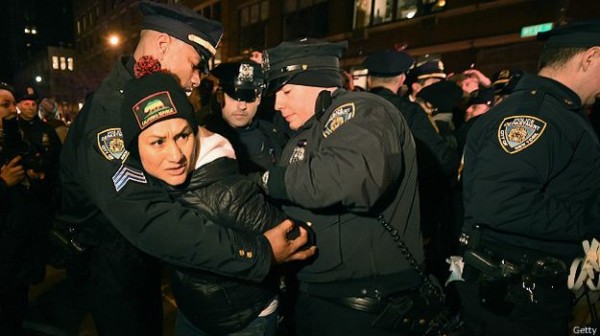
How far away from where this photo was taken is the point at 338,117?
1.74 meters

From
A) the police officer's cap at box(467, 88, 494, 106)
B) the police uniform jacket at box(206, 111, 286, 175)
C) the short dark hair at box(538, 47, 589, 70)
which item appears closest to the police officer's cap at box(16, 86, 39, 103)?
the police uniform jacket at box(206, 111, 286, 175)

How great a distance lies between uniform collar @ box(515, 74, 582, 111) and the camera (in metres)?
2.03

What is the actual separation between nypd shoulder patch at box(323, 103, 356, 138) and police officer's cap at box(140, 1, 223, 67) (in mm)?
1032

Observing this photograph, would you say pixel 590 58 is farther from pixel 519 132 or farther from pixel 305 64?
pixel 305 64

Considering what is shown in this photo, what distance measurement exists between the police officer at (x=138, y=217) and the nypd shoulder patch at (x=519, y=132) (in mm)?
1279

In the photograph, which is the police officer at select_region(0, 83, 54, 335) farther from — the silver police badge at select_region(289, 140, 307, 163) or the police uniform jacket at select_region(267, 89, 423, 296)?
the silver police badge at select_region(289, 140, 307, 163)

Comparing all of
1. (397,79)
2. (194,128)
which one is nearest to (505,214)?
(194,128)

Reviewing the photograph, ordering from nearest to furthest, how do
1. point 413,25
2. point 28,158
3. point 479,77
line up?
point 28,158, point 479,77, point 413,25

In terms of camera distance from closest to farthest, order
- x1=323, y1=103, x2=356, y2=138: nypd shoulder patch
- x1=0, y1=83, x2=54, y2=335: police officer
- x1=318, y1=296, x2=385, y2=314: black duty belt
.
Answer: x1=323, y1=103, x2=356, y2=138: nypd shoulder patch < x1=318, y1=296, x2=385, y2=314: black duty belt < x1=0, y1=83, x2=54, y2=335: police officer

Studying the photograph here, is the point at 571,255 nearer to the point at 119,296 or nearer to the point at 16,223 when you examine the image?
the point at 119,296

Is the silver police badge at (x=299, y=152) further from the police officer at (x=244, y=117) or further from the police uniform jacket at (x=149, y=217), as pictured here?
the police officer at (x=244, y=117)

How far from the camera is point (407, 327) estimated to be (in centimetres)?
189

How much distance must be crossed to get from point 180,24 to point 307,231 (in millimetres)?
1459

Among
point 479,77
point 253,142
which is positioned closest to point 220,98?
point 253,142
